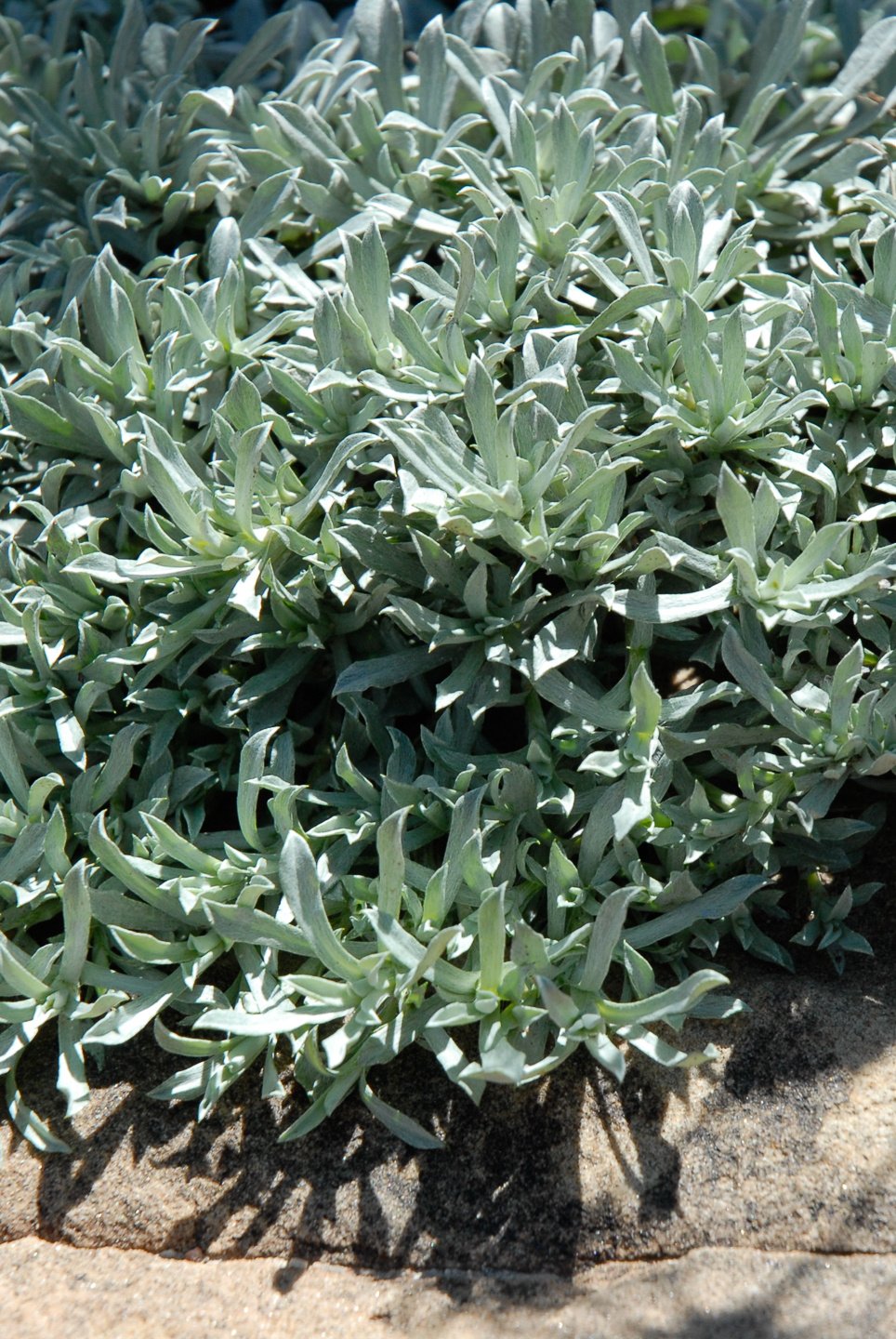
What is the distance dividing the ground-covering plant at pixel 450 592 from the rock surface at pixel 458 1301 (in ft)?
0.65

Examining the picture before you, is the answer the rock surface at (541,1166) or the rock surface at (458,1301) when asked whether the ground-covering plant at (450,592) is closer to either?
the rock surface at (541,1166)

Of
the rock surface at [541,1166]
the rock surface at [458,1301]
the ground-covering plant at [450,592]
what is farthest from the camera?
the ground-covering plant at [450,592]

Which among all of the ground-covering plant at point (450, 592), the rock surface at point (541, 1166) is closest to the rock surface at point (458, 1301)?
the rock surface at point (541, 1166)

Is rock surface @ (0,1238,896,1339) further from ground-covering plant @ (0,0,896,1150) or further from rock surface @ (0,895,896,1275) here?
ground-covering plant @ (0,0,896,1150)

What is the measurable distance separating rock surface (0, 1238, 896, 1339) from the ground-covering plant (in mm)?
199

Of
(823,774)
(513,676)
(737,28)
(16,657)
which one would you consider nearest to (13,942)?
(16,657)

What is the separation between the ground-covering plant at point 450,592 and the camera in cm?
178

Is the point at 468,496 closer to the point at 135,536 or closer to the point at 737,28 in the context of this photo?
the point at 135,536

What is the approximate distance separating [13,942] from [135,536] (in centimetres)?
75

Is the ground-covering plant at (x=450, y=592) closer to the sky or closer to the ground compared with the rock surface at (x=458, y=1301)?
closer to the sky

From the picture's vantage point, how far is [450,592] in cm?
198

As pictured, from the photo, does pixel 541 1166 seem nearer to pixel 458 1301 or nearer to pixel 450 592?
pixel 458 1301

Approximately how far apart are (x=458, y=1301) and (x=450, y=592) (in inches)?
39.6

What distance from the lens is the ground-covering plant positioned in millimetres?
1777
